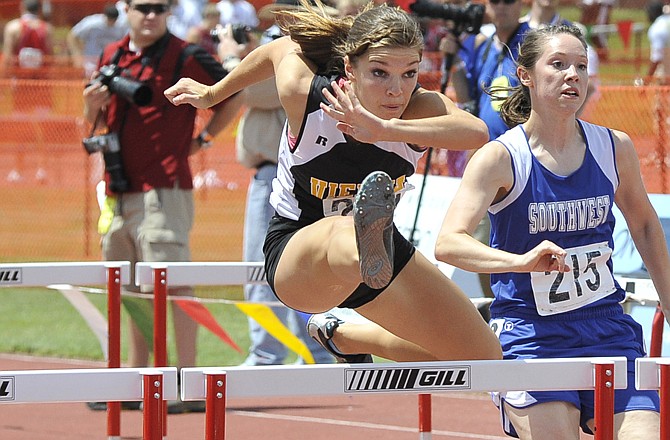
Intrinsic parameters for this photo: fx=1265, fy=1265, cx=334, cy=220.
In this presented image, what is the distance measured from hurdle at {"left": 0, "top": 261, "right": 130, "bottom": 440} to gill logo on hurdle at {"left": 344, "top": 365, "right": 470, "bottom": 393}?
1716mm

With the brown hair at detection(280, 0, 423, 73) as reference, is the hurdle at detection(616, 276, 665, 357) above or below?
below

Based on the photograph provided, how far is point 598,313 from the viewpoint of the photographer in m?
4.28

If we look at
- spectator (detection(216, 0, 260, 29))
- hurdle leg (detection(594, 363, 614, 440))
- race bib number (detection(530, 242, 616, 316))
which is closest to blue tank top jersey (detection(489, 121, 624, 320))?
race bib number (detection(530, 242, 616, 316))

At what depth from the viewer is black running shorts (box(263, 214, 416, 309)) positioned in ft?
14.8

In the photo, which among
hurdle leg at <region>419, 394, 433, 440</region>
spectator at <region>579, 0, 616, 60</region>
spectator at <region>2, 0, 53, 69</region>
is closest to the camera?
hurdle leg at <region>419, 394, 433, 440</region>

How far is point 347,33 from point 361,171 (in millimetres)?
524

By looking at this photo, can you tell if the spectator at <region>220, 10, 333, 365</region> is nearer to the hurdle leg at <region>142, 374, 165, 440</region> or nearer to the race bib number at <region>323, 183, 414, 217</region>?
the race bib number at <region>323, 183, 414, 217</region>

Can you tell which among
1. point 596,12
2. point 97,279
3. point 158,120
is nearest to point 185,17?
point 596,12

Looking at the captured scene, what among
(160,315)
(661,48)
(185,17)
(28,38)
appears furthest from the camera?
(28,38)

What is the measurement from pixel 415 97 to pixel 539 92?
1.61 ft

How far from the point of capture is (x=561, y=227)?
4.24 metres

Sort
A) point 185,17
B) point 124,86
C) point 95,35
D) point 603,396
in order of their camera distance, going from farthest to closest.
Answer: point 185,17 < point 95,35 < point 124,86 < point 603,396

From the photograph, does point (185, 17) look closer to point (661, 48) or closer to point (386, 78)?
point (661, 48)

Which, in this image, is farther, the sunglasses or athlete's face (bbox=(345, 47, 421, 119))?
the sunglasses
